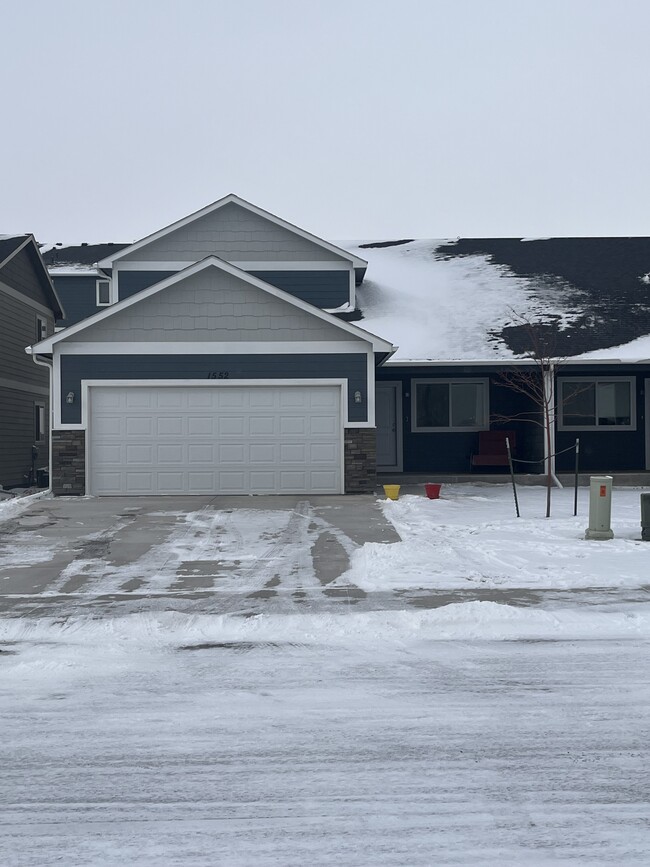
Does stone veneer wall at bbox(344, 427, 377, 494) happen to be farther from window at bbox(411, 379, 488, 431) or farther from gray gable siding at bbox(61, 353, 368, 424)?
window at bbox(411, 379, 488, 431)

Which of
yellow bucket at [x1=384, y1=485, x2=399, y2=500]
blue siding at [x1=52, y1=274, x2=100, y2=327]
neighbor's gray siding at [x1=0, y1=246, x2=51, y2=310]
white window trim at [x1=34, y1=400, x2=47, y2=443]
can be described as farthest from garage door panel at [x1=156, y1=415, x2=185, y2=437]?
blue siding at [x1=52, y1=274, x2=100, y2=327]

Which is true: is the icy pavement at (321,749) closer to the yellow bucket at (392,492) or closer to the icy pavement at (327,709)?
the icy pavement at (327,709)

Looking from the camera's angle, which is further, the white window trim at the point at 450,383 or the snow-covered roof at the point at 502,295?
the white window trim at the point at 450,383

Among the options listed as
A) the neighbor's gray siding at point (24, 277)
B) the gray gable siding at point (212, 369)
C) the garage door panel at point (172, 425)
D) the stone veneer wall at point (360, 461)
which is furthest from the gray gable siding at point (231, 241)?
the stone veneer wall at point (360, 461)

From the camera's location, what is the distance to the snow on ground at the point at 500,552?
9039 mm

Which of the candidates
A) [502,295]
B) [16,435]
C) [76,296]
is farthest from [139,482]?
[76,296]

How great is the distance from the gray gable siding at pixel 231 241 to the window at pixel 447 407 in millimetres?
4823

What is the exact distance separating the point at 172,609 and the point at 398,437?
14890 mm

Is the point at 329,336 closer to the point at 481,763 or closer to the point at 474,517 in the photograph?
the point at 474,517

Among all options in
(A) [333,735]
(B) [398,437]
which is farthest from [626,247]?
(A) [333,735]

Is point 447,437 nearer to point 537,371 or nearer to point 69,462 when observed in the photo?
point 537,371

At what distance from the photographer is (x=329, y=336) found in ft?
58.9

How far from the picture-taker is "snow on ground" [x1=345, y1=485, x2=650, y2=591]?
9039 millimetres

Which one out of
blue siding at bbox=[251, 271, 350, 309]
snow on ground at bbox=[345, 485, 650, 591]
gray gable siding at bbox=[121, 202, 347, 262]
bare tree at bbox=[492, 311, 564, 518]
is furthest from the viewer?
gray gable siding at bbox=[121, 202, 347, 262]
